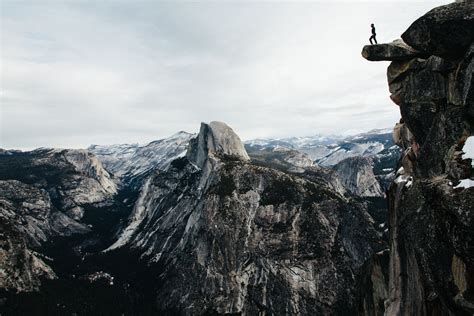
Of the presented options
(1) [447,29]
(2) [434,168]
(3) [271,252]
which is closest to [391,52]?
(1) [447,29]

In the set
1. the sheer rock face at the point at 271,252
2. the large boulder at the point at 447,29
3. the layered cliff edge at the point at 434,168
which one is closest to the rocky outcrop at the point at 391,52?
the layered cliff edge at the point at 434,168

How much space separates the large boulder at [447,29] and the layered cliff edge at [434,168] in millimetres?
82

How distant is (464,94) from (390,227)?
19134 mm

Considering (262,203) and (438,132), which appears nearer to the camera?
(438,132)

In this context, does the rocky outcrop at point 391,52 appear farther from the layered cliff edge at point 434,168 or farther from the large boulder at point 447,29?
the large boulder at point 447,29

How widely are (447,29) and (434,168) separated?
42.2 ft

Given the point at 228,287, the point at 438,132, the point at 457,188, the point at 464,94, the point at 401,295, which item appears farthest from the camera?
the point at 228,287

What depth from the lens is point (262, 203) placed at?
188m

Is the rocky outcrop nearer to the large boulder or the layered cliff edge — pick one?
the layered cliff edge

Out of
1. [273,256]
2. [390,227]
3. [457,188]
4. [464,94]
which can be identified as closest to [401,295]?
[390,227]

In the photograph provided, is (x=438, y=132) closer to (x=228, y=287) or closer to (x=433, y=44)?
(x=433, y=44)

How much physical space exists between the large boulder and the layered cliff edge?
82 mm

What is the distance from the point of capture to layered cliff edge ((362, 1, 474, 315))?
94.2 ft

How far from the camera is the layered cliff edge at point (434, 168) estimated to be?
2870 centimetres
